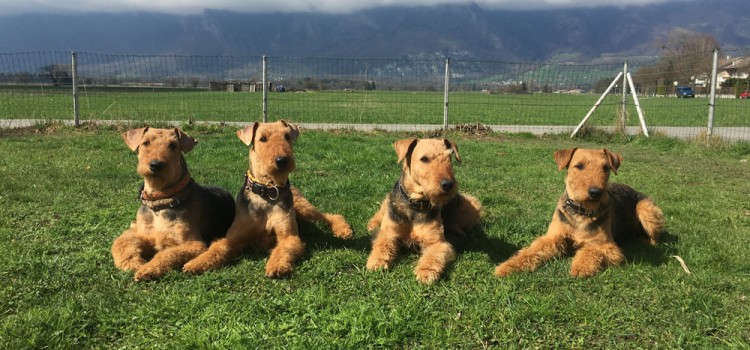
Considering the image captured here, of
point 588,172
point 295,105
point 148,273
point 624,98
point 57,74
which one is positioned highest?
point 57,74

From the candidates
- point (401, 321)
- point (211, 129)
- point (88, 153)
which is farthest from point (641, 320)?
point (211, 129)

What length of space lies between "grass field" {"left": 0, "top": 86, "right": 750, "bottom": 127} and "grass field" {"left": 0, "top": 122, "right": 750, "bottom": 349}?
34.3 ft

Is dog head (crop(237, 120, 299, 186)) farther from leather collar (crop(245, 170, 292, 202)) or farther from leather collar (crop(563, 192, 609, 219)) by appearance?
leather collar (crop(563, 192, 609, 219))

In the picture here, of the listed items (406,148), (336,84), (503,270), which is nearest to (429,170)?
(406,148)

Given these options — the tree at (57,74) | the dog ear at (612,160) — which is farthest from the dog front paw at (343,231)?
the tree at (57,74)

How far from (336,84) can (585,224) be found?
1576 centimetres

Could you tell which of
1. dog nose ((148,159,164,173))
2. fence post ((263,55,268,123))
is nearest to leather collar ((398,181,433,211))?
dog nose ((148,159,164,173))

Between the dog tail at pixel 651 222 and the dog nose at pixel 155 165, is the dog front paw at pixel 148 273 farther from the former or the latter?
the dog tail at pixel 651 222

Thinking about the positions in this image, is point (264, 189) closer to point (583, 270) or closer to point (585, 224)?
point (583, 270)

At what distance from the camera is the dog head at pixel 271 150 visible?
152 inches

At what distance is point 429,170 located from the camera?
3.79 m

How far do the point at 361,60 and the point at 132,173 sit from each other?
10.6m

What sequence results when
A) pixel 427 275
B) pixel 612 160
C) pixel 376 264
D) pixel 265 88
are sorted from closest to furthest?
pixel 427 275 → pixel 376 264 → pixel 612 160 → pixel 265 88

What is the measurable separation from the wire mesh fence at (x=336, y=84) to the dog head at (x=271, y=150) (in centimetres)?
946
